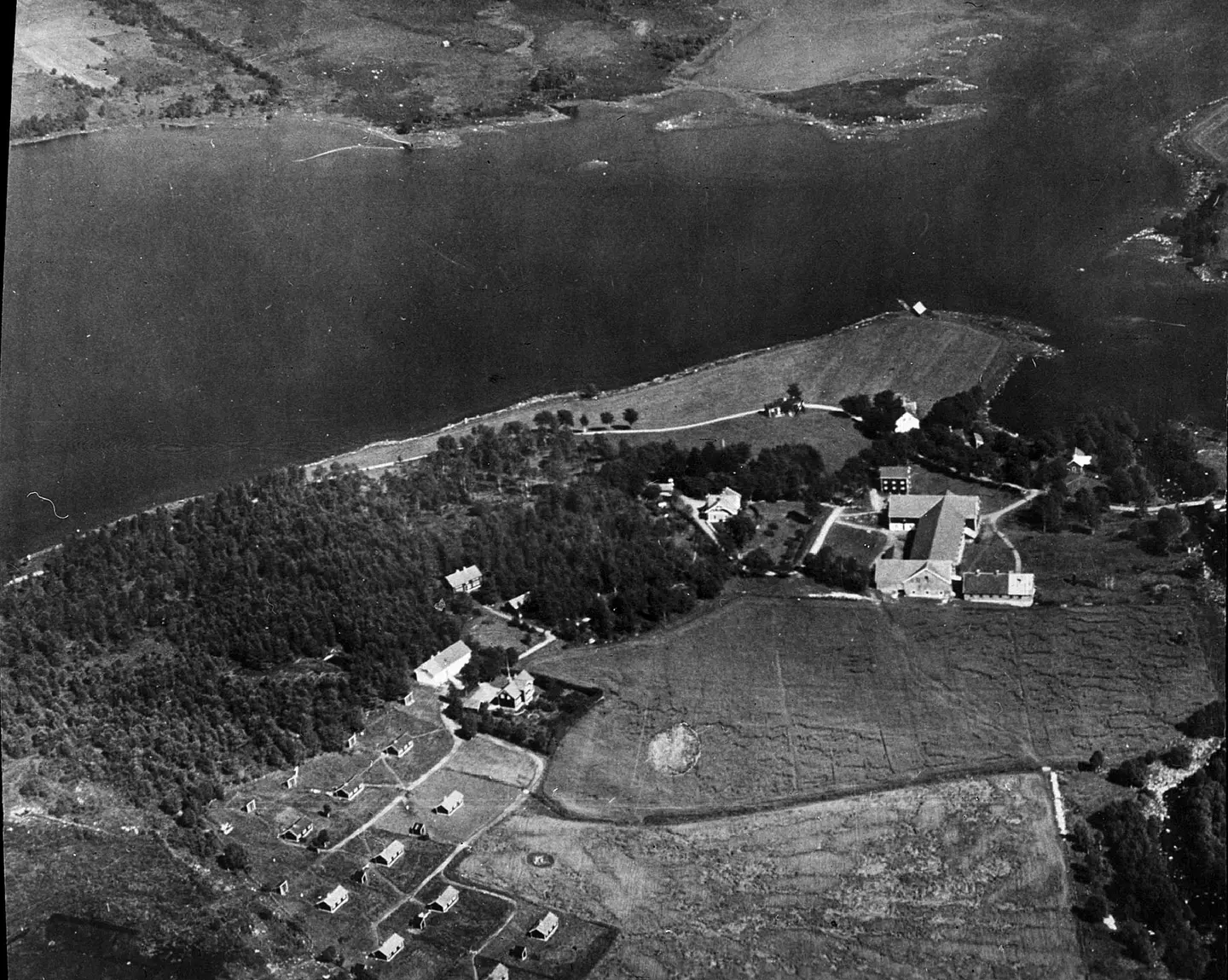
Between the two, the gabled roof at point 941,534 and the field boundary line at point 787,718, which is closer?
the field boundary line at point 787,718

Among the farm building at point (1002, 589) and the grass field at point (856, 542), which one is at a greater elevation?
the farm building at point (1002, 589)

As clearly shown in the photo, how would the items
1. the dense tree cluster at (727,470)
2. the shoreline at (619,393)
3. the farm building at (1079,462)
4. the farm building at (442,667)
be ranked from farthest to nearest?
the shoreline at (619,393) < the dense tree cluster at (727,470) < the farm building at (1079,462) < the farm building at (442,667)

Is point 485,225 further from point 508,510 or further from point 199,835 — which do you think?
point 199,835

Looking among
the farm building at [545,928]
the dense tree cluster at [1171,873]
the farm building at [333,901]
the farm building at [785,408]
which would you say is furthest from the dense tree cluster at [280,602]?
the dense tree cluster at [1171,873]

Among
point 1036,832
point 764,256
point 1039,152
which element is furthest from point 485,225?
point 1036,832

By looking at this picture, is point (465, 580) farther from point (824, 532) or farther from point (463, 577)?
point (824, 532)

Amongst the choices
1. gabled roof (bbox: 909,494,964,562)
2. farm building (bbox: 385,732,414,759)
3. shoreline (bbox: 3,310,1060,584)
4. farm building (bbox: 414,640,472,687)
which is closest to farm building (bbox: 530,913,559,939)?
farm building (bbox: 385,732,414,759)

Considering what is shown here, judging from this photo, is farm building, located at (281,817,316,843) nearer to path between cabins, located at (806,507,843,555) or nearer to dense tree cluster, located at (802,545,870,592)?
dense tree cluster, located at (802,545,870,592)

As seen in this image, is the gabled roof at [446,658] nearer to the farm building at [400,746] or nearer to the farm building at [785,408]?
the farm building at [400,746]
